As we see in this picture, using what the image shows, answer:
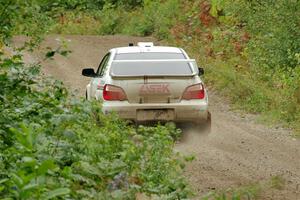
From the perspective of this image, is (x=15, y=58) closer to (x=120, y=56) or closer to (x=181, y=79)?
(x=181, y=79)

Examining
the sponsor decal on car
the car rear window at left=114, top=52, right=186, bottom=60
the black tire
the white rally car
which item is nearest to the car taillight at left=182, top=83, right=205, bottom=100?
the white rally car

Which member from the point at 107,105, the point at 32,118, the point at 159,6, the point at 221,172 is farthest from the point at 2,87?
the point at 159,6

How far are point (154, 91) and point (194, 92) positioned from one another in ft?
2.25

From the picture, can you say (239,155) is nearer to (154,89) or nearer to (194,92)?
(194,92)

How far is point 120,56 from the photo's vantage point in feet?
45.8

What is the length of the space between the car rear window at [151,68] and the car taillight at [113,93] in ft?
0.70

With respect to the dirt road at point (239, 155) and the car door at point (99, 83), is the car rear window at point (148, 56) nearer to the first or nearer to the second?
the car door at point (99, 83)

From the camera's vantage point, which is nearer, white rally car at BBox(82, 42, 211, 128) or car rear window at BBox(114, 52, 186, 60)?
white rally car at BBox(82, 42, 211, 128)

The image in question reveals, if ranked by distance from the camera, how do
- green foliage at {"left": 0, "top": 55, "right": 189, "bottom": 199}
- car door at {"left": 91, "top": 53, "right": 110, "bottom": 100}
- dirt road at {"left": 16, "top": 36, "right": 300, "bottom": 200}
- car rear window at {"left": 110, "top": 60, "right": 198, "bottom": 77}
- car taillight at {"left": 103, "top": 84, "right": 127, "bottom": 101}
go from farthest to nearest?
car door at {"left": 91, "top": 53, "right": 110, "bottom": 100} → car rear window at {"left": 110, "top": 60, "right": 198, "bottom": 77} → car taillight at {"left": 103, "top": 84, "right": 127, "bottom": 101} → dirt road at {"left": 16, "top": 36, "right": 300, "bottom": 200} → green foliage at {"left": 0, "top": 55, "right": 189, "bottom": 199}

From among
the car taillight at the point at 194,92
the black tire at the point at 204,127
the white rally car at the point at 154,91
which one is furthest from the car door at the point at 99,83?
the black tire at the point at 204,127

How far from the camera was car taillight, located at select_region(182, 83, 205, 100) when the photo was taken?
1268cm

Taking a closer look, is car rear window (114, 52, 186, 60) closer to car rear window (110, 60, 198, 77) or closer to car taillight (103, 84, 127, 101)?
car rear window (110, 60, 198, 77)

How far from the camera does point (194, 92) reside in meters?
12.8

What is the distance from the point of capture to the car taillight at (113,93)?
496 inches
